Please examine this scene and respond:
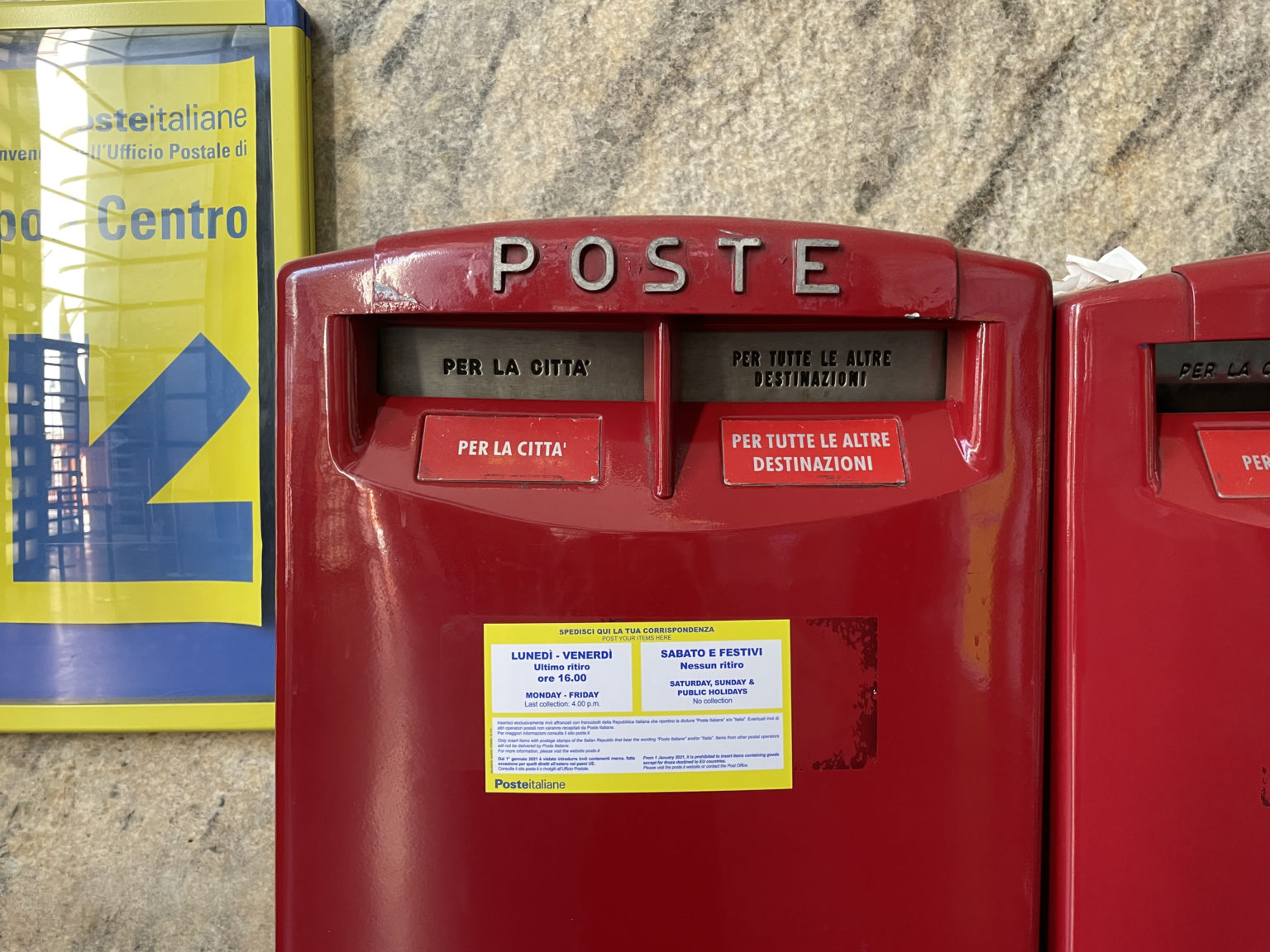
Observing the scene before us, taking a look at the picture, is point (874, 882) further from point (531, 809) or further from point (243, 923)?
point (243, 923)

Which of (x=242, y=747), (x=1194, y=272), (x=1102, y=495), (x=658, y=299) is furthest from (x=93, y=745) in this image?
(x=1194, y=272)

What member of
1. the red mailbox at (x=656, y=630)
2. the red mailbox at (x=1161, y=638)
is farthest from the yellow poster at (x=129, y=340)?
the red mailbox at (x=1161, y=638)

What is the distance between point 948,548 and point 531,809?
476mm

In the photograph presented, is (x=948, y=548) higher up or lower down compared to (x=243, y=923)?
higher up

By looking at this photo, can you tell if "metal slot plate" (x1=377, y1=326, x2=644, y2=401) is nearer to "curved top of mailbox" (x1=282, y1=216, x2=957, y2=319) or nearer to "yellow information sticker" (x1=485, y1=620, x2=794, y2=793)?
"curved top of mailbox" (x1=282, y1=216, x2=957, y2=319)

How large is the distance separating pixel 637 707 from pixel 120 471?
98cm

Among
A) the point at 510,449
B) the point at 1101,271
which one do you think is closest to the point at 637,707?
the point at 510,449

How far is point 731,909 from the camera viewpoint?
31.1 inches

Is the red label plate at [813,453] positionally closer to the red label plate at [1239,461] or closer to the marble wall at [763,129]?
the red label plate at [1239,461]

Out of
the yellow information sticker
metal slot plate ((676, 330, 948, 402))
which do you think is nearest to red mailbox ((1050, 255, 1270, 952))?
metal slot plate ((676, 330, 948, 402))

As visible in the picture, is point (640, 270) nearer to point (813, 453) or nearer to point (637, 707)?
point (813, 453)

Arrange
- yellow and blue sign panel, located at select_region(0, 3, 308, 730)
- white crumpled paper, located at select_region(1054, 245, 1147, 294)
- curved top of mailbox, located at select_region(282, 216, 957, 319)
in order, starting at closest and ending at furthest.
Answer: curved top of mailbox, located at select_region(282, 216, 957, 319), white crumpled paper, located at select_region(1054, 245, 1147, 294), yellow and blue sign panel, located at select_region(0, 3, 308, 730)

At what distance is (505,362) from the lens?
83cm

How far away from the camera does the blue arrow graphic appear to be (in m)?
1.27
